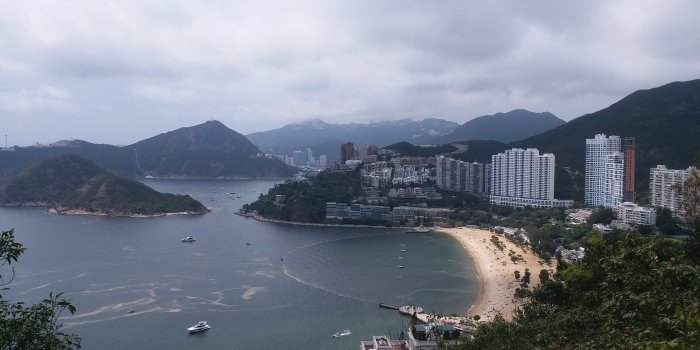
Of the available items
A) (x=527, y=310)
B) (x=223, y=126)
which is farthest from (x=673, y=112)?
(x=223, y=126)

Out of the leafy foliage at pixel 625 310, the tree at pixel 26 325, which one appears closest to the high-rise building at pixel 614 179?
the leafy foliage at pixel 625 310

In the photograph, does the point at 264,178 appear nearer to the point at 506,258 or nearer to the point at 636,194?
the point at 636,194

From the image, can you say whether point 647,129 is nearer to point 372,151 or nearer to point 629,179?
point 629,179

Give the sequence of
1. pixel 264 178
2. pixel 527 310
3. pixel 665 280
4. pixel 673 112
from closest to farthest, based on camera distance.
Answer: pixel 665 280 < pixel 527 310 < pixel 673 112 < pixel 264 178

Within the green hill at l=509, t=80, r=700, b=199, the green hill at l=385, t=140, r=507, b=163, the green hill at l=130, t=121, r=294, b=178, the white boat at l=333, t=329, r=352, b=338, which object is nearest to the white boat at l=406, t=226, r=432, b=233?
the green hill at l=509, t=80, r=700, b=199

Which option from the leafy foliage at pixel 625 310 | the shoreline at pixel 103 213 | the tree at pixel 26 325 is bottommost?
the shoreline at pixel 103 213

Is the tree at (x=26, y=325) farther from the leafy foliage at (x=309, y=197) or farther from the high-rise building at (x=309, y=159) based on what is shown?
the high-rise building at (x=309, y=159)

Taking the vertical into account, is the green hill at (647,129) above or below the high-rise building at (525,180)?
above
